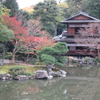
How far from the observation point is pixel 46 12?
27.2 metres

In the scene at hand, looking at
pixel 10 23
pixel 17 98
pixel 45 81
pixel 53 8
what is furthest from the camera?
pixel 53 8

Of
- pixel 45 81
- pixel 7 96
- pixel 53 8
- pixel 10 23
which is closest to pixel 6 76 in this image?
pixel 45 81

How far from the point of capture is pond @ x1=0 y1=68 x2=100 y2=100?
827cm

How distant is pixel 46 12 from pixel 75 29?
509cm

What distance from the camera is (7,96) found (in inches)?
329

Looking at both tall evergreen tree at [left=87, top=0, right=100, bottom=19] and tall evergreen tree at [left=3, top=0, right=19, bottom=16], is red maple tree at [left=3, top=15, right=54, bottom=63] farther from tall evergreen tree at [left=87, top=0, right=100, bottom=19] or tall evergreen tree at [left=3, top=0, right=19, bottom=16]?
tall evergreen tree at [left=87, top=0, right=100, bottom=19]

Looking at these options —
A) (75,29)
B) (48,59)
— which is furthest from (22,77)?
(75,29)

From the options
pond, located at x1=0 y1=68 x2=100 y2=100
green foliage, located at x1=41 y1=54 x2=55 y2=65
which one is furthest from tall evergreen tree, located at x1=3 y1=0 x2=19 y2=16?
pond, located at x1=0 y1=68 x2=100 y2=100

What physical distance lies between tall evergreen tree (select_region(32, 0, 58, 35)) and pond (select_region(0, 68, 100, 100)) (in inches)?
654

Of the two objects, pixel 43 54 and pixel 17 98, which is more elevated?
pixel 43 54

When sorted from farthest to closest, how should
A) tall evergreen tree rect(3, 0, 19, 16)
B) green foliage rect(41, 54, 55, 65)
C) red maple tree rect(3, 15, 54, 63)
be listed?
tall evergreen tree rect(3, 0, 19, 16), red maple tree rect(3, 15, 54, 63), green foliage rect(41, 54, 55, 65)

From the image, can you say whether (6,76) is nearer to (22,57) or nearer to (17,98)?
(17,98)

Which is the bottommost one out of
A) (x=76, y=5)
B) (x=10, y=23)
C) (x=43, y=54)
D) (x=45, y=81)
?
(x=45, y=81)

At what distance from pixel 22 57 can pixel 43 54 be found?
20.7ft
